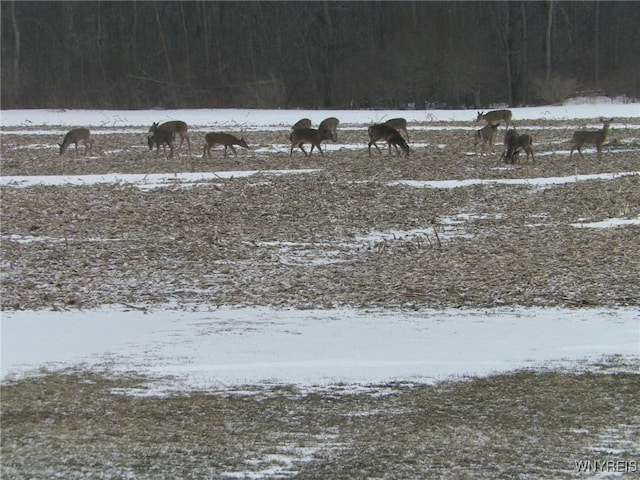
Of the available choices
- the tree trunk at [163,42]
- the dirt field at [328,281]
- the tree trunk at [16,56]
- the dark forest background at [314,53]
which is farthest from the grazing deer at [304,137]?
the tree trunk at [163,42]

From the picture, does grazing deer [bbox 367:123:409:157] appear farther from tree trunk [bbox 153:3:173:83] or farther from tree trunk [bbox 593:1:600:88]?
tree trunk [bbox 153:3:173:83]

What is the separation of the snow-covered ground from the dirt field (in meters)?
0.32

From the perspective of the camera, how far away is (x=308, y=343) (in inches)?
293

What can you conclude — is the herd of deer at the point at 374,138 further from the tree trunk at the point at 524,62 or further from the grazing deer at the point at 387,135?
the tree trunk at the point at 524,62

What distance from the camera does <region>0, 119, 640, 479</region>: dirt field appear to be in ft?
16.3

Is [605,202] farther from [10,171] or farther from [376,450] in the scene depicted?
[10,171]

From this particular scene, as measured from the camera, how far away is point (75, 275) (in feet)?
33.6

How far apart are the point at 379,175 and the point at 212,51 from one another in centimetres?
3711

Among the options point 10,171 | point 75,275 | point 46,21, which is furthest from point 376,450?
point 46,21

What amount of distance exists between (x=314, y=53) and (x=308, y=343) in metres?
46.0

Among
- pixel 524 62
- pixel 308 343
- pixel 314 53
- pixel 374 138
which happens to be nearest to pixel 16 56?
pixel 314 53

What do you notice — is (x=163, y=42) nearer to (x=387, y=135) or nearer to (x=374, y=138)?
(x=374, y=138)

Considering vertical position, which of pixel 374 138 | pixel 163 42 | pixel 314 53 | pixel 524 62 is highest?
pixel 163 42

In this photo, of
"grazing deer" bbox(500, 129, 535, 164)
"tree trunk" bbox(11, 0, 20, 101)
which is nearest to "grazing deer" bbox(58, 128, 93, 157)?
"grazing deer" bbox(500, 129, 535, 164)
